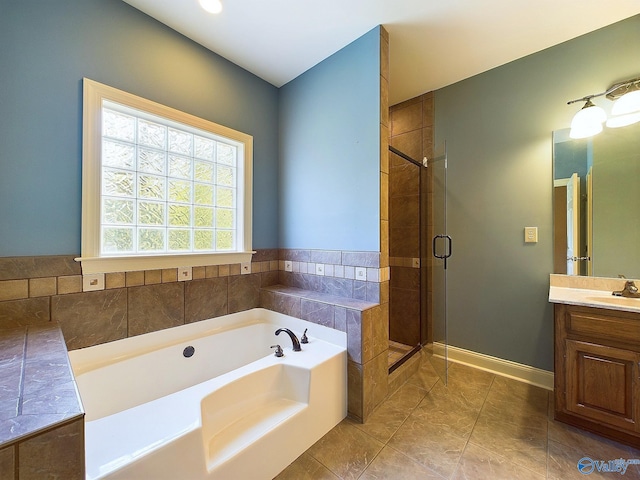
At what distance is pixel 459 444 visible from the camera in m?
1.47

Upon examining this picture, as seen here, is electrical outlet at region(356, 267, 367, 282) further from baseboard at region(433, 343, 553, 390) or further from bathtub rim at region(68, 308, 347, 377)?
baseboard at region(433, 343, 553, 390)

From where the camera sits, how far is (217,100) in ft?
6.99

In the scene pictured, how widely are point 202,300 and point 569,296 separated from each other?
258 centimetres

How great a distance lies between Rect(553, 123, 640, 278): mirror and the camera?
5.77 feet

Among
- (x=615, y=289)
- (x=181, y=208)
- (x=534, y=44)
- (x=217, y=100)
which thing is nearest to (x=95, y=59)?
(x=217, y=100)

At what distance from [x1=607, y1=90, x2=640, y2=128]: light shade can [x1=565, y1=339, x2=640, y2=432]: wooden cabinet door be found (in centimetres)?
153

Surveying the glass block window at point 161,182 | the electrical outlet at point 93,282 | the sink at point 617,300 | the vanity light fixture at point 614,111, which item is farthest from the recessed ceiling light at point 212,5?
the sink at point 617,300

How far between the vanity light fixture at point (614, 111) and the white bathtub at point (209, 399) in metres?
2.28

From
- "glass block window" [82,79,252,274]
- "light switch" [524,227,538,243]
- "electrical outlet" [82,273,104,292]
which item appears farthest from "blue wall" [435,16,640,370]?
"electrical outlet" [82,273,104,292]

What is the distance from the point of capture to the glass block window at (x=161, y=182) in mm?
1605

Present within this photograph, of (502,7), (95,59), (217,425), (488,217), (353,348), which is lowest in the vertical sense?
(217,425)

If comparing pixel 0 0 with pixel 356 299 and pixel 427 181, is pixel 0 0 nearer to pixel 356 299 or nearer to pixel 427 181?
pixel 356 299

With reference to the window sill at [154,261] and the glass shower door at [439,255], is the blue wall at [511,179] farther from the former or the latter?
the window sill at [154,261]

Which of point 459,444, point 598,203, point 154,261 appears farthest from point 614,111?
point 154,261
